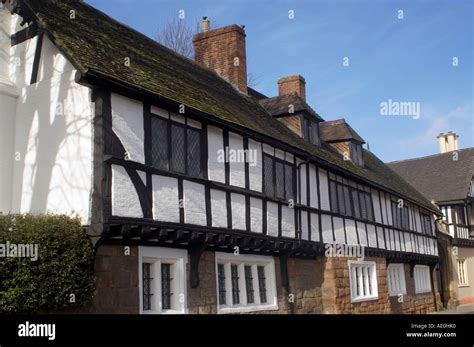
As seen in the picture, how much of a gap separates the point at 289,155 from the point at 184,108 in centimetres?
484

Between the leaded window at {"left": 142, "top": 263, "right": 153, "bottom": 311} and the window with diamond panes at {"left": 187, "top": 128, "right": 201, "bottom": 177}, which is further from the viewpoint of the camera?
the window with diamond panes at {"left": 187, "top": 128, "right": 201, "bottom": 177}

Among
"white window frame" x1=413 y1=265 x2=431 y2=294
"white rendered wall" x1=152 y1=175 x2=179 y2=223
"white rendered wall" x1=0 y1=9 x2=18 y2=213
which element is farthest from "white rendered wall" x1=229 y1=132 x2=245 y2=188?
"white window frame" x1=413 y1=265 x2=431 y2=294

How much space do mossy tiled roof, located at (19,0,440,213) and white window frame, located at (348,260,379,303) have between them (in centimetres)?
290

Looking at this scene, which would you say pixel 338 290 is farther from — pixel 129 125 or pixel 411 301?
pixel 129 125

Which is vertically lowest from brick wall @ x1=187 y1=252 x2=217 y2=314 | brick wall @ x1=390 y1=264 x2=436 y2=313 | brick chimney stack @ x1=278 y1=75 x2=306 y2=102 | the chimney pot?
brick wall @ x1=390 y1=264 x2=436 y2=313

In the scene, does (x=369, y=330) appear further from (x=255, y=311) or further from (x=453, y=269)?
(x=453, y=269)

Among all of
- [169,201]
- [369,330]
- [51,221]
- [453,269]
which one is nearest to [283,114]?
[169,201]

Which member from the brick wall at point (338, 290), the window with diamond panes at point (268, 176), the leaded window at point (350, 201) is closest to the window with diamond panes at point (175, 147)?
the window with diamond panes at point (268, 176)

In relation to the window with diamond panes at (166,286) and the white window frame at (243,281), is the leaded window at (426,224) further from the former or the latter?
the window with diamond panes at (166,286)

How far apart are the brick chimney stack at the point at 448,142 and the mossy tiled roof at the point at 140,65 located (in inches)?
967

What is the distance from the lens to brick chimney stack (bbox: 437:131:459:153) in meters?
39.9

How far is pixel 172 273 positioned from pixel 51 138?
338 cm

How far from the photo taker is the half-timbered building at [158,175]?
9.26 metres

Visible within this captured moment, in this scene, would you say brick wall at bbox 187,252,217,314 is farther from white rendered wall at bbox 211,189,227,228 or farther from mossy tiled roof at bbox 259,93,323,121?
mossy tiled roof at bbox 259,93,323,121
